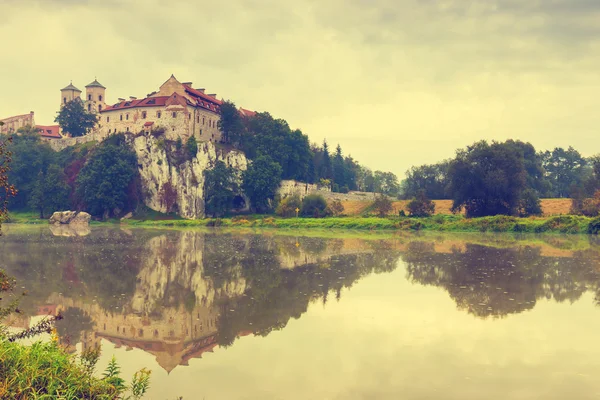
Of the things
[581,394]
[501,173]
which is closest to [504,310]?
[581,394]

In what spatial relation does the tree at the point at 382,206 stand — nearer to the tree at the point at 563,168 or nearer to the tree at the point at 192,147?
the tree at the point at 192,147

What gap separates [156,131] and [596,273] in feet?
277

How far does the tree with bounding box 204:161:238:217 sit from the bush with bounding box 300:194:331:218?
1350 cm

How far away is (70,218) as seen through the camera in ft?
273

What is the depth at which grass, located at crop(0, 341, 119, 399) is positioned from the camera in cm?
896

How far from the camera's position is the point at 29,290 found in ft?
70.5

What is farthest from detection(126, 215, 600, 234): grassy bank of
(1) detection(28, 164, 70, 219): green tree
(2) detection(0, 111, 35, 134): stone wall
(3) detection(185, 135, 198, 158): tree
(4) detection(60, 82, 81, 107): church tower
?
(4) detection(60, 82, 81, 107): church tower

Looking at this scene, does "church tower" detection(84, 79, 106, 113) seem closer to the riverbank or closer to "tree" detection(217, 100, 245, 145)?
"tree" detection(217, 100, 245, 145)

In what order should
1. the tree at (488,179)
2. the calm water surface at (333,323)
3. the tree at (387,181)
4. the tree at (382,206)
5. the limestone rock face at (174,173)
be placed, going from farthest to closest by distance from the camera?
the tree at (387,181)
the limestone rock face at (174,173)
the tree at (382,206)
the tree at (488,179)
the calm water surface at (333,323)

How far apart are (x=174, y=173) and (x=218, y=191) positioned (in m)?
9.92

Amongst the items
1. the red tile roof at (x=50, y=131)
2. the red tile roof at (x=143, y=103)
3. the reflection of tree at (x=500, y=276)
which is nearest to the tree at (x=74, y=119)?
the red tile roof at (x=50, y=131)

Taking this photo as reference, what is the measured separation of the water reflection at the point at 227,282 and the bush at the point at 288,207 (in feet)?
143

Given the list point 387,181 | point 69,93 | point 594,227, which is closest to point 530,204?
point 594,227

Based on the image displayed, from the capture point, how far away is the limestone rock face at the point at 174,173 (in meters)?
91.6
